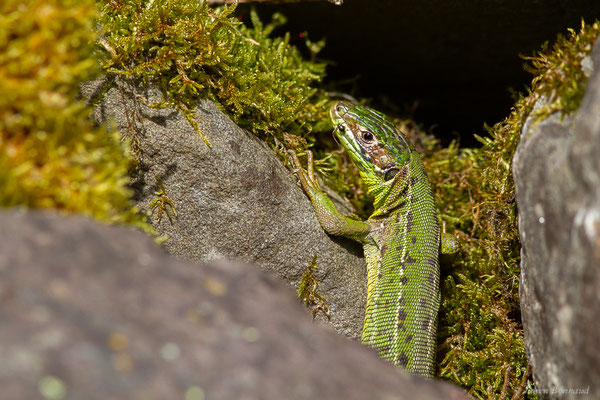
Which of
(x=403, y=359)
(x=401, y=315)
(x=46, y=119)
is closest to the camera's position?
(x=46, y=119)

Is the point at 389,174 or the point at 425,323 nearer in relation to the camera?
the point at 425,323

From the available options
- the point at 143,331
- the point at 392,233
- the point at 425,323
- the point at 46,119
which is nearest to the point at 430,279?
the point at 425,323

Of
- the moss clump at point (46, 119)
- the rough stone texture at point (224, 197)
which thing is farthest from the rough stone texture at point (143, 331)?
the rough stone texture at point (224, 197)

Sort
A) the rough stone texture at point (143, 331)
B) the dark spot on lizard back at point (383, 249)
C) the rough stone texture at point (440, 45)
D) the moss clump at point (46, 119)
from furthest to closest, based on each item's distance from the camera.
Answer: the rough stone texture at point (440, 45)
the dark spot on lizard back at point (383, 249)
the moss clump at point (46, 119)
the rough stone texture at point (143, 331)

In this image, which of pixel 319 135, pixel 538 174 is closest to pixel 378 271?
pixel 319 135

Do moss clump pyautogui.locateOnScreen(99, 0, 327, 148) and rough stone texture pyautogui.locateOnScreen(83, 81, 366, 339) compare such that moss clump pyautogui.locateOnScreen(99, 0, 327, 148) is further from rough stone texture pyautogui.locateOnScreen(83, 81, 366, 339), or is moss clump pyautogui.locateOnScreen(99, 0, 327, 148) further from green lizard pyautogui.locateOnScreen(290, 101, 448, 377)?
green lizard pyautogui.locateOnScreen(290, 101, 448, 377)

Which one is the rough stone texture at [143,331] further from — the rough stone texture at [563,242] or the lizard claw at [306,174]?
the lizard claw at [306,174]

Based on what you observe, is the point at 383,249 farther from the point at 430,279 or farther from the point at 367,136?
Answer: the point at 367,136
